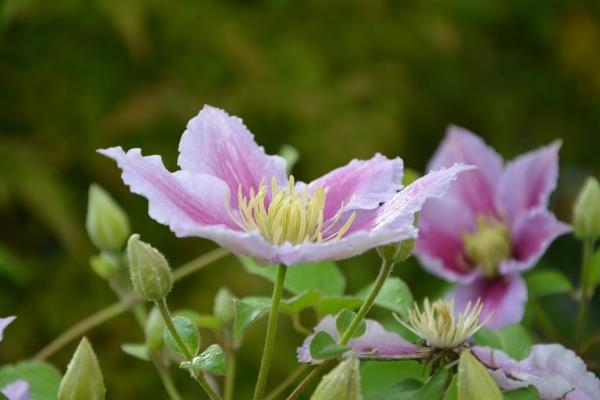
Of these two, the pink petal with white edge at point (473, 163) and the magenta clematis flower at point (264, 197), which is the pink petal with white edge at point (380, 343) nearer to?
the magenta clematis flower at point (264, 197)

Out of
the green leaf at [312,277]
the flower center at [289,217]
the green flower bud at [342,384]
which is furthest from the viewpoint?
the green leaf at [312,277]

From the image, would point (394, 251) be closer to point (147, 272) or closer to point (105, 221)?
point (147, 272)

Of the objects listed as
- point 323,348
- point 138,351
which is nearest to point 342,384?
point 323,348

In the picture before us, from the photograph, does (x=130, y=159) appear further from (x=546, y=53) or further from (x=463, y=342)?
(x=546, y=53)

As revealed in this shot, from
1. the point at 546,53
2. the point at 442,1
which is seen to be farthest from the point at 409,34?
the point at 546,53

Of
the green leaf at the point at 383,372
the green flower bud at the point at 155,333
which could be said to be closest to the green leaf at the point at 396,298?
the green leaf at the point at 383,372

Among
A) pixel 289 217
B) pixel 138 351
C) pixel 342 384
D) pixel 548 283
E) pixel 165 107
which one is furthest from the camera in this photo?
pixel 165 107
